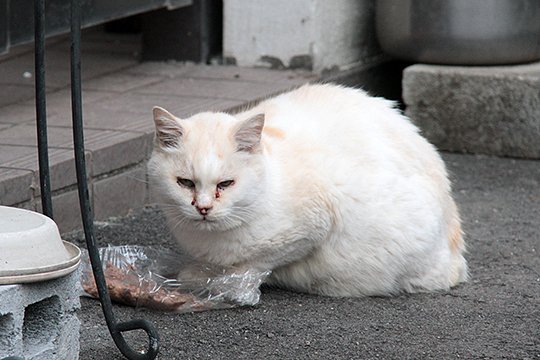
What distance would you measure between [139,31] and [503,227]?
3257 millimetres

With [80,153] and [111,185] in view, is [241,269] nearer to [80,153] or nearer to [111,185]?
[80,153]

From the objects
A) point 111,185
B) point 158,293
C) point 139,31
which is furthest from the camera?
point 139,31

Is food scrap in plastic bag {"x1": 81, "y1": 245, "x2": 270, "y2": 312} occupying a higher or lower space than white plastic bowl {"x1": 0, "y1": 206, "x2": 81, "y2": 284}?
lower

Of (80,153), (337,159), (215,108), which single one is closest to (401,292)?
(337,159)

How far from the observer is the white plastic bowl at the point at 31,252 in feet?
8.55

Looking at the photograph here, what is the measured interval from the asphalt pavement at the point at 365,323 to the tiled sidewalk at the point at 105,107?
0.27m

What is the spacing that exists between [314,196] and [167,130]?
0.53 meters

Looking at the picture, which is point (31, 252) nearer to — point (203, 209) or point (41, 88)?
point (41, 88)

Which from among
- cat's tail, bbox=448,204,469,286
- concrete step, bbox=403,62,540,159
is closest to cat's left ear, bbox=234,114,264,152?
cat's tail, bbox=448,204,469,286

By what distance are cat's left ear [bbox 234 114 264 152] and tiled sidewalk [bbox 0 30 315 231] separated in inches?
39.2

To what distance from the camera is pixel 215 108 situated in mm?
5090

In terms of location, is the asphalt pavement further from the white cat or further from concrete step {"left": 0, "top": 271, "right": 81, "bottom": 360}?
concrete step {"left": 0, "top": 271, "right": 81, "bottom": 360}

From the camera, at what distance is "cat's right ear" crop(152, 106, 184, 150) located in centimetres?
338

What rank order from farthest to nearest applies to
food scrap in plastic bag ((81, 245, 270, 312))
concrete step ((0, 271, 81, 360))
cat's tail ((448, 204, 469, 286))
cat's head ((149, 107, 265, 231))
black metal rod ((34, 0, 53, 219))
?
cat's tail ((448, 204, 469, 286)) < food scrap in plastic bag ((81, 245, 270, 312)) < cat's head ((149, 107, 265, 231)) < black metal rod ((34, 0, 53, 219)) < concrete step ((0, 271, 81, 360))
